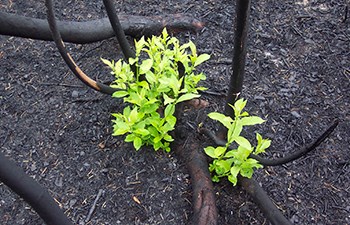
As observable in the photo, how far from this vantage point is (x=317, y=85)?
279 cm

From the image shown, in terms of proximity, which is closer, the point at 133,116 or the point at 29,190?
the point at 29,190

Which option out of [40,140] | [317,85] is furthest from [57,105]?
[317,85]

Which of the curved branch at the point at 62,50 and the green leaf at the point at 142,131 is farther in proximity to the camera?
the green leaf at the point at 142,131

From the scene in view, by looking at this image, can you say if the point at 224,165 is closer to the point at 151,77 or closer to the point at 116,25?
the point at 151,77

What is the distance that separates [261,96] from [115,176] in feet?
3.47

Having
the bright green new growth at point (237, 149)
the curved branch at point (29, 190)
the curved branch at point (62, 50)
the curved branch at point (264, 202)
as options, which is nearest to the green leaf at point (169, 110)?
the bright green new growth at point (237, 149)

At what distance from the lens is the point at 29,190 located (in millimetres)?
1267

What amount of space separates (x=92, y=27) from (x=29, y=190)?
1793mm

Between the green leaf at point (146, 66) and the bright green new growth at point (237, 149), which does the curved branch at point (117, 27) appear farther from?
the bright green new growth at point (237, 149)

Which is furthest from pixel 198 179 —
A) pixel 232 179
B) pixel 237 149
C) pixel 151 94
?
pixel 151 94

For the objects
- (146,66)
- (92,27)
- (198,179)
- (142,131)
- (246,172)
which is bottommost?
(198,179)

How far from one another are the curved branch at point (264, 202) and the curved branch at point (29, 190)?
1.11m

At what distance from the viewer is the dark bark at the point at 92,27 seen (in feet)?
8.32

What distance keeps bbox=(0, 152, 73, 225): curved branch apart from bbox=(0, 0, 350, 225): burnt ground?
85 cm
